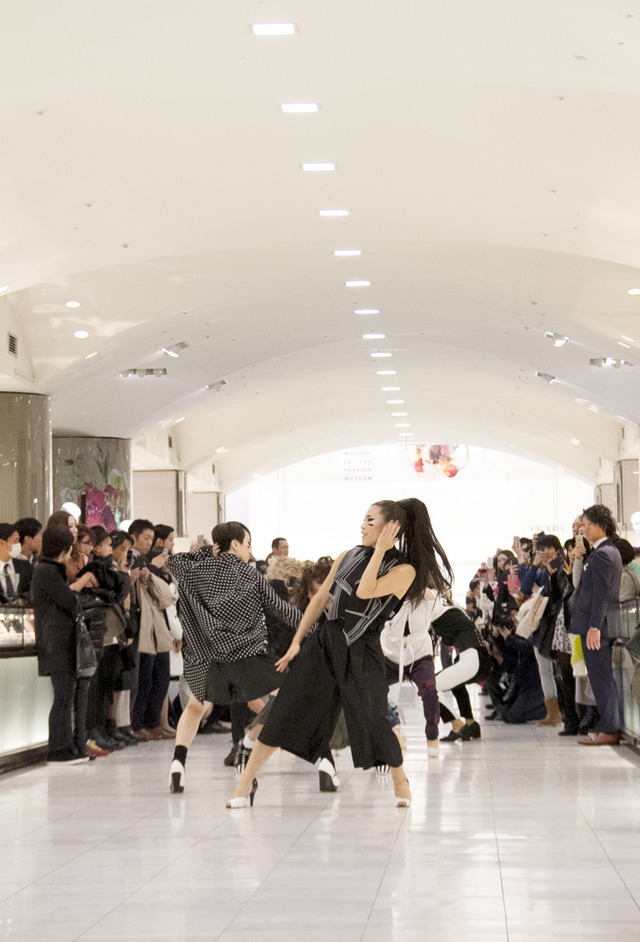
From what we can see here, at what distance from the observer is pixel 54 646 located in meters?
8.41

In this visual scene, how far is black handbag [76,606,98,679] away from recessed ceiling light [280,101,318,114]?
12.0 ft

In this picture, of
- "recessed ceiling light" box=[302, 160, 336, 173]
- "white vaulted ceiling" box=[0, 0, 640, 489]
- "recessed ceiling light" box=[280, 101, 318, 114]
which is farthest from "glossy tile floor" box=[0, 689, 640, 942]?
"recessed ceiling light" box=[302, 160, 336, 173]

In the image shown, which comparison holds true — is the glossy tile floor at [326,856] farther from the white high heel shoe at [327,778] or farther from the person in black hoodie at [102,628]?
the person in black hoodie at [102,628]

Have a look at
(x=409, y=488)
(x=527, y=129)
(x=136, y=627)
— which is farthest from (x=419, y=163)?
(x=409, y=488)

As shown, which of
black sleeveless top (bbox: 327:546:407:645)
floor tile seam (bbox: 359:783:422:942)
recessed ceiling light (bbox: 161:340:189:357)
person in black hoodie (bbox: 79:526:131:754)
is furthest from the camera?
recessed ceiling light (bbox: 161:340:189:357)

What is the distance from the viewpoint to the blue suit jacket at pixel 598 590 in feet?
27.9

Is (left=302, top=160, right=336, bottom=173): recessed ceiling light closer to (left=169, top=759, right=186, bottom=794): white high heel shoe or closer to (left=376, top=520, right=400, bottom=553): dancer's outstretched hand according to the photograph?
(left=376, top=520, right=400, bottom=553): dancer's outstretched hand

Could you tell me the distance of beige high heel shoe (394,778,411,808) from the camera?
6535mm

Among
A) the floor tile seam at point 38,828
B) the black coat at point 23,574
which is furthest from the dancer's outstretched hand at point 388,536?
the black coat at point 23,574

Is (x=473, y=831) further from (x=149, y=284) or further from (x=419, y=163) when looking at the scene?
(x=149, y=284)

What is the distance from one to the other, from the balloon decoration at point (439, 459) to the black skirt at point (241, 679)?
102 feet

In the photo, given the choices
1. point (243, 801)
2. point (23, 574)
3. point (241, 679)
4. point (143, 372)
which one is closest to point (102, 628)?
point (23, 574)

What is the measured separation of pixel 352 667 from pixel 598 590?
2669 millimetres

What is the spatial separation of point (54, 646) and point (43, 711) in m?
0.78
